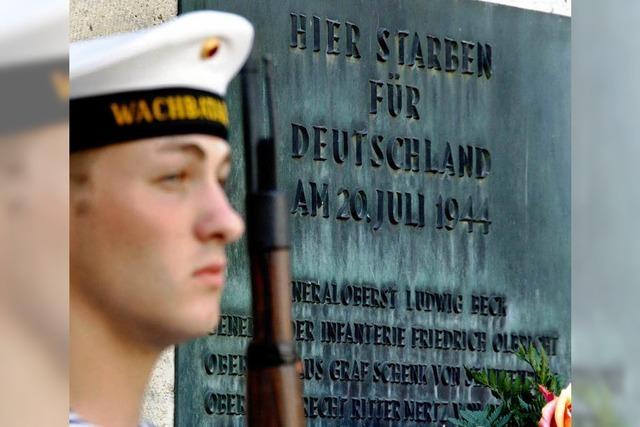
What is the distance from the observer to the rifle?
5.67 m

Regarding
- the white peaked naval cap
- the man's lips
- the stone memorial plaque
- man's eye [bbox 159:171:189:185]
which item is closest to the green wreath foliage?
the stone memorial plaque

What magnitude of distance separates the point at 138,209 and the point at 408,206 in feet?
9.56

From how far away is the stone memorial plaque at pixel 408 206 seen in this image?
6797mm

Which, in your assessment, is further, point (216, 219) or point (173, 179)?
point (216, 219)

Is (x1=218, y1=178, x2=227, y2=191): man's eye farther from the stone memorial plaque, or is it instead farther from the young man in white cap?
the stone memorial plaque

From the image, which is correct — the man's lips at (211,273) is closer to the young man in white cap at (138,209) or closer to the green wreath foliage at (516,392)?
the young man in white cap at (138,209)

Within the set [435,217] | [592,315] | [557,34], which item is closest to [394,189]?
[435,217]

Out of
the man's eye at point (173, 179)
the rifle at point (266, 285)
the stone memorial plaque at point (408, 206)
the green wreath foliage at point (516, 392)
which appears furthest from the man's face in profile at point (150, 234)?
the green wreath foliage at point (516, 392)

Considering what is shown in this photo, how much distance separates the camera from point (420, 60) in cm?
757

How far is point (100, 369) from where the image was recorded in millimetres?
4633

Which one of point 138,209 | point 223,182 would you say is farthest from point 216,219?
point 138,209

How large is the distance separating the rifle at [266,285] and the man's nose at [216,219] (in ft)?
2.18

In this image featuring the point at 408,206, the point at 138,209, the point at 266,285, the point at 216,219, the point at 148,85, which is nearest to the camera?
the point at 148,85

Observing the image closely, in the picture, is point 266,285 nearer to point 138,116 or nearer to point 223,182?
point 223,182
